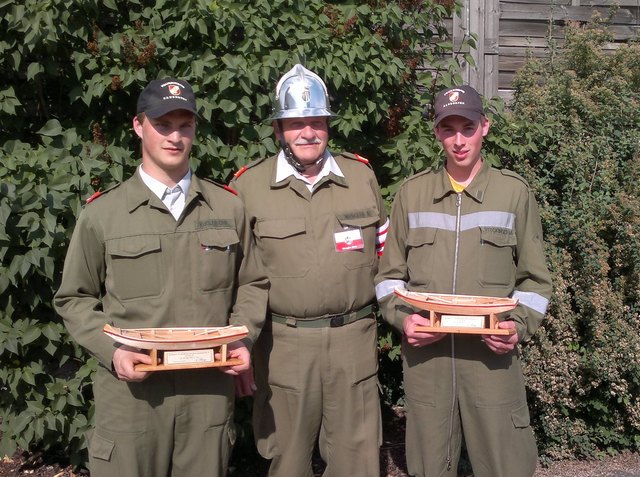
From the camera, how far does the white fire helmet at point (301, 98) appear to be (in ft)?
11.4

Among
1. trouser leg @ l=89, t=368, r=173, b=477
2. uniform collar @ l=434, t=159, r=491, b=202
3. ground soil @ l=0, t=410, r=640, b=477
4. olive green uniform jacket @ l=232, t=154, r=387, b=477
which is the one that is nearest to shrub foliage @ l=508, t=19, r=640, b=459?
ground soil @ l=0, t=410, r=640, b=477

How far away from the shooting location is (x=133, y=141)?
430cm

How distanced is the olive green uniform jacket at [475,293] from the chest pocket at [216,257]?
80cm

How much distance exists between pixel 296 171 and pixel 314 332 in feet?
2.58

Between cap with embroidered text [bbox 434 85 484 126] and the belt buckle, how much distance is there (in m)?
1.03

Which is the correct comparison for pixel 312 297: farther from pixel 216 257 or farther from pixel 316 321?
pixel 216 257

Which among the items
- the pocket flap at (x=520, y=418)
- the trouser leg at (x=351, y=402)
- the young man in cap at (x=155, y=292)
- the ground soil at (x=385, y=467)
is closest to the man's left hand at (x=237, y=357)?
the young man in cap at (x=155, y=292)

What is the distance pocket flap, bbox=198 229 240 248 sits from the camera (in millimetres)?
3104

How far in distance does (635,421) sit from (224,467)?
117 inches

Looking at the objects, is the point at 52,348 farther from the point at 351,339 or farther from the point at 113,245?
the point at 351,339

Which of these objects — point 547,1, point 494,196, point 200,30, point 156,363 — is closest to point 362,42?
point 200,30

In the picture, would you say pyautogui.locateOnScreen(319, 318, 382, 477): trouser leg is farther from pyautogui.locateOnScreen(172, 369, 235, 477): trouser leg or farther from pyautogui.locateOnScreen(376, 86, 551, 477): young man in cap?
pyautogui.locateOnScreen(172, 369, 235, 477): trouser leg

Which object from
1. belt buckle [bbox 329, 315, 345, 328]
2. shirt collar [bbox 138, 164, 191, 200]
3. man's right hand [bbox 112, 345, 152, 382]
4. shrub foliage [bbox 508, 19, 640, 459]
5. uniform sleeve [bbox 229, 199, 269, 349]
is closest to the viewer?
man's right hand [bbox 112, 345, 152, 382]

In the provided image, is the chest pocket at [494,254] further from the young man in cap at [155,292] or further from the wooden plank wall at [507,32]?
the wooden plank wall at [507,32]
